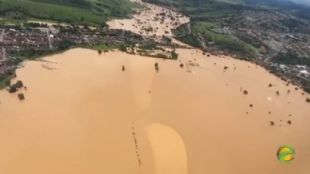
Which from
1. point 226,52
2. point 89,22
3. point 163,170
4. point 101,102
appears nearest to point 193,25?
point 226,52

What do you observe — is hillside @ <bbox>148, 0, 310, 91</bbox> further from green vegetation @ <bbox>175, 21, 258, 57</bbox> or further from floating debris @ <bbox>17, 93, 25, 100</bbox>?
floating debris @ <bbox>17, 93, 25, 100</bbox>

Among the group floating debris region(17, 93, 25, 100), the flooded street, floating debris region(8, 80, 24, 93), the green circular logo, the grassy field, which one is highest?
the grassy field

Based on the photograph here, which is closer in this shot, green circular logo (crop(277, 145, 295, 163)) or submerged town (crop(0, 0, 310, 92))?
green circular logo (crop(277, 145, 295, 163))

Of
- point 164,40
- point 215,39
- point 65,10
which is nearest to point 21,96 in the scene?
point 65,10

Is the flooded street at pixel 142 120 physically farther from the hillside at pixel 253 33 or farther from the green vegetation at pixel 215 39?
the green vegetation at pixel 215 39

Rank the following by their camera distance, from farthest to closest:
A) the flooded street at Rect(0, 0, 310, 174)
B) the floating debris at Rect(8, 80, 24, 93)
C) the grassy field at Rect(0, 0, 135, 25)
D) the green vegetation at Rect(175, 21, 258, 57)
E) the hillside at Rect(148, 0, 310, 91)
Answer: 1. the green vegetation at Rect(175, 21, 258, 57)
2. the hillside at Rect(148, 0, 310, 91)
3. the grassy field at Rect(0, 0, 135, 25)
4. the floating debris at Rect(8, 80, 24, 93)
5. the flooded street at Rect(0, 0, 310, 174)

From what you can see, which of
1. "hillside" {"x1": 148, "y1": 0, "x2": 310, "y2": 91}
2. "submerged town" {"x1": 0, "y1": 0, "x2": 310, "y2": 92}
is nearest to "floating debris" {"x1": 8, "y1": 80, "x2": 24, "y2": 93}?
"submerged town" {"x1": 0, "y1": 0, "x2": 310, "y2": 92}
